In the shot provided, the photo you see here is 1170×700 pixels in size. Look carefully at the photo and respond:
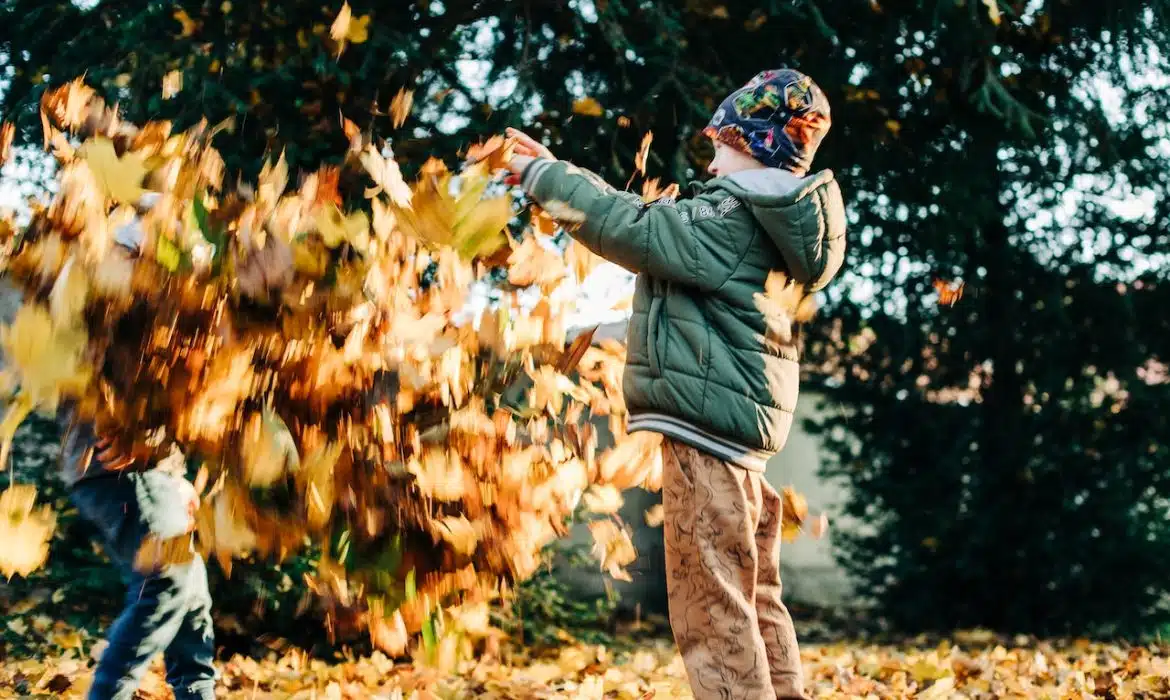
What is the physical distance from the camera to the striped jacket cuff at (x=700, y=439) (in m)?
2.12

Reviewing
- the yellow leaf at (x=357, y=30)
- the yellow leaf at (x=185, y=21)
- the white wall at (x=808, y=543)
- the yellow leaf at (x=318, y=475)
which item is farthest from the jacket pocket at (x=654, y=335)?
the white wall at (x=808, y=543)

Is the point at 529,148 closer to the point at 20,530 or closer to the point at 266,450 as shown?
the point at 266,450

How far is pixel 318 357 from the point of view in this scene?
208cm

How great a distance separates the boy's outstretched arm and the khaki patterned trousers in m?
0.36

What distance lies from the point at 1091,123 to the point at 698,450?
15.2ft

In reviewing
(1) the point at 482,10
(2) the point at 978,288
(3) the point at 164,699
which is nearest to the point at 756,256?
(3) the point at 164,699

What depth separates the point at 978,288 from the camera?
602 cm

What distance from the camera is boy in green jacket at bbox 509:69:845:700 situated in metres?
2.10

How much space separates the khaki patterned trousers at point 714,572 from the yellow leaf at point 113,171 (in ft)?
3.74

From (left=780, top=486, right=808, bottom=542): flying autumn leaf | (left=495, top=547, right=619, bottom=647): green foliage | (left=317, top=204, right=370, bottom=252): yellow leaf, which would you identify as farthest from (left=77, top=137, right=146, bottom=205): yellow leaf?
(left=495, top=547, right=619, bottom=647): green foliage

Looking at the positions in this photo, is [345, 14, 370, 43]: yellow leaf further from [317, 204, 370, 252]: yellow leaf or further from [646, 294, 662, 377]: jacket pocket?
[646, 294, 662, 377]: jacket pocket

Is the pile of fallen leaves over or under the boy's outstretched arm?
under

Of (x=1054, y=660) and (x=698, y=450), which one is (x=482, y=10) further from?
(x=1054, y=660)

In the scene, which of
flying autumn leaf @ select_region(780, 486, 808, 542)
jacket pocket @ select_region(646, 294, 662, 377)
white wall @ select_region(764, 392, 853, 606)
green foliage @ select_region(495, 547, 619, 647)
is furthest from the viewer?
white wall @ select_region(764, 392, 853, 606)
